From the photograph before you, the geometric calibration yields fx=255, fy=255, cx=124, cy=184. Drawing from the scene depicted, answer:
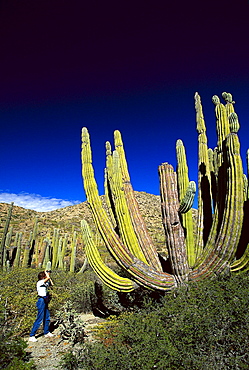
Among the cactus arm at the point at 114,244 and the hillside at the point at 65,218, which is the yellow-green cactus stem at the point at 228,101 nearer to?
the cactus arm at the point at 114,244

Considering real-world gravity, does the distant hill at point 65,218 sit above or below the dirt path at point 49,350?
above

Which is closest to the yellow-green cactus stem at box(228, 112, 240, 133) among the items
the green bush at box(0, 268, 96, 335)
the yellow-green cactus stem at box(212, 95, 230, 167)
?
the yellow-green cactus stem at box(212, 95, 230, 167)

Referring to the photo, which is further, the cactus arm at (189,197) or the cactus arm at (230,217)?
the cactus arm at (230,217)

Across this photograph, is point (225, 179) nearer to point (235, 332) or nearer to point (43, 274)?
point (235, 332)

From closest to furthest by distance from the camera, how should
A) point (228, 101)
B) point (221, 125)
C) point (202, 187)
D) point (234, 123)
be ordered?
1. point (234, 123)
2. point (221, 125)
3. point (228, 101)
4. point (202, 187)

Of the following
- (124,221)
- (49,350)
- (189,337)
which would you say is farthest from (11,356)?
(124,221)

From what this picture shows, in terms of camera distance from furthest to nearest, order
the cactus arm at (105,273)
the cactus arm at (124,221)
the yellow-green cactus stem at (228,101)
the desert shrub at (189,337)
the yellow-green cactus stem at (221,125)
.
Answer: the yellow-green cactus stem at (228,101) → the cactus arm at (124,221) → the yellow-green cactus stem at (221,125) → the cactus arm at (105,273) → the desert shrub at (189,337)

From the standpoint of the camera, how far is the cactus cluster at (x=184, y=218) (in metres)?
4.38

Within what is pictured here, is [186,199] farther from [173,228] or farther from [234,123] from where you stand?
[234,123]

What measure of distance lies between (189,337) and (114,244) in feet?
7.85

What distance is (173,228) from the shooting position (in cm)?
461

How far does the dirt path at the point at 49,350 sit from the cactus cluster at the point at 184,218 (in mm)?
1395

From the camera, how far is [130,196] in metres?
5.98

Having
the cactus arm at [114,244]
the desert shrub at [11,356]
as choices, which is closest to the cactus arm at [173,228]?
the cactus arm at [114,244]
